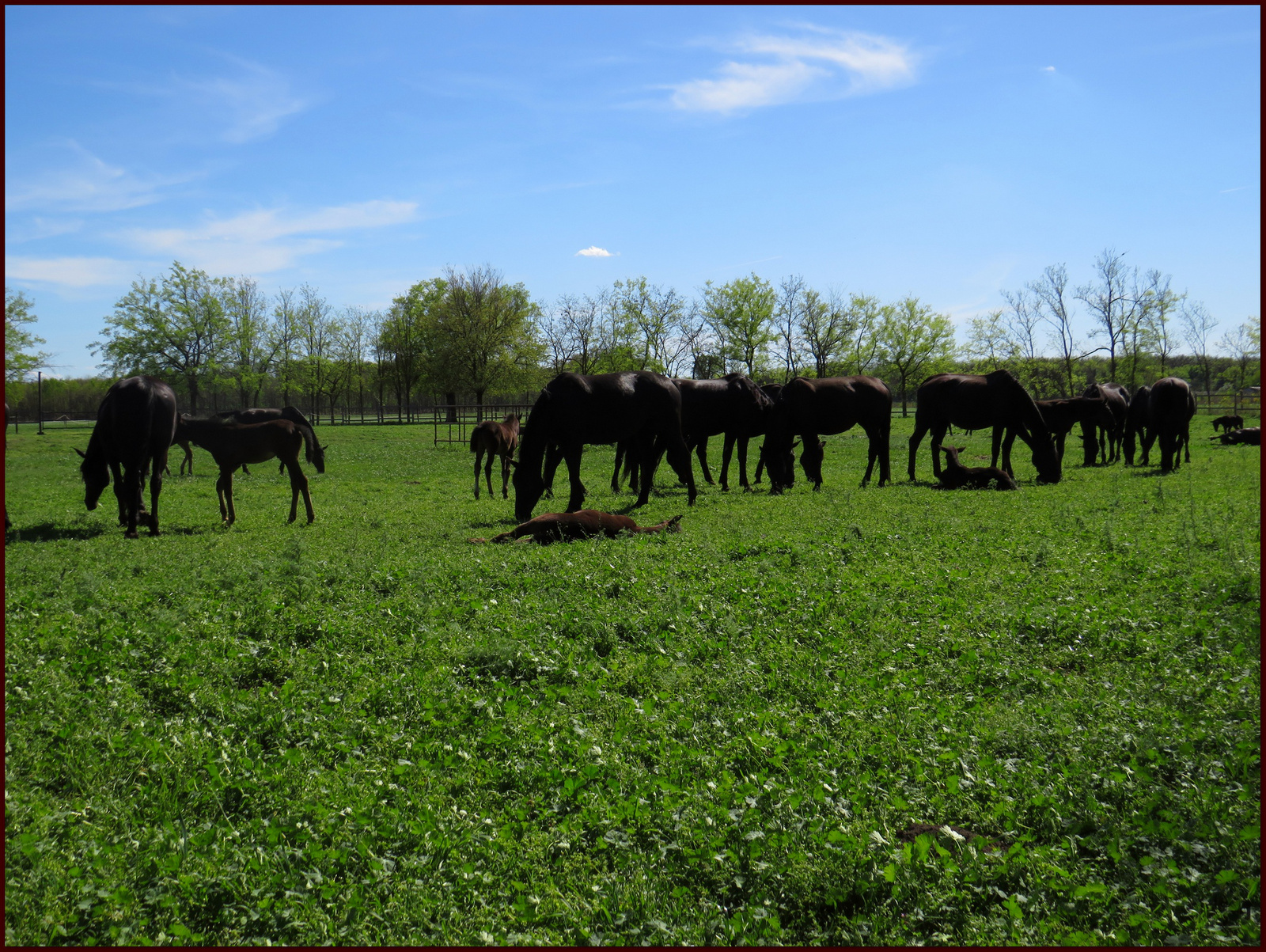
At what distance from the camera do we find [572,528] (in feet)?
35.3

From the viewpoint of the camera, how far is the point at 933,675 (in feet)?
18.2

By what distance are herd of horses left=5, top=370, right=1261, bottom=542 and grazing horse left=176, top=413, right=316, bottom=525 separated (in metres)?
0.03

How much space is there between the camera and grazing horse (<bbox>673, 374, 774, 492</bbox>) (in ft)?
57.5

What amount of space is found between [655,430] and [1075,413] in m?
15.3

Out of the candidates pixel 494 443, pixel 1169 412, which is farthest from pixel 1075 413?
pixel 494 443

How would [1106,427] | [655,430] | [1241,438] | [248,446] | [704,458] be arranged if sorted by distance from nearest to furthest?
[248,446] → [655,430] → [704,458] → [1106,427] → [1241,438]

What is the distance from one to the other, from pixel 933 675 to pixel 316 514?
12010mm

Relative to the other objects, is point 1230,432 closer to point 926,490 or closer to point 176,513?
point 926,490

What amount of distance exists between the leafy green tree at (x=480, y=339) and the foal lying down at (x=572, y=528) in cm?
5261

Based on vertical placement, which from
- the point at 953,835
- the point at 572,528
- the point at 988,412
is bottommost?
the point at 953,835

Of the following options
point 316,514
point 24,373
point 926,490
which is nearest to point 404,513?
point 316,514

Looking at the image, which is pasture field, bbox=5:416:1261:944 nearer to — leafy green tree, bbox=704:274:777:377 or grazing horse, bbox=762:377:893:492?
grazing horse, bbox=762:377:893:492

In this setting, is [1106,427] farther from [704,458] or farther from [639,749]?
[639,749]

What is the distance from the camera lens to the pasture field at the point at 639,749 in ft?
10.6
